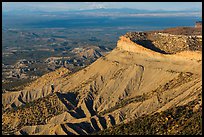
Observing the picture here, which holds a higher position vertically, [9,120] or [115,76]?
[115,76]

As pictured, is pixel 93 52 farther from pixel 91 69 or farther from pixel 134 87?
pixel 134 87

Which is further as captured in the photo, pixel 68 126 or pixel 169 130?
pixel 68 126

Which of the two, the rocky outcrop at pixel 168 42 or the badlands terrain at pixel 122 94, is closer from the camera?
the badlands terrain at pixel 122 94

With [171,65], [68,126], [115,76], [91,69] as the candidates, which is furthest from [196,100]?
[91,69]

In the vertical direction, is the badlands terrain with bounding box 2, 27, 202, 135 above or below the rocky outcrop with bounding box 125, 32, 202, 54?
below

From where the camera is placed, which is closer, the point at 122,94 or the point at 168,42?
the point at 122,94

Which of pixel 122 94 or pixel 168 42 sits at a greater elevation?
pixel 168 42

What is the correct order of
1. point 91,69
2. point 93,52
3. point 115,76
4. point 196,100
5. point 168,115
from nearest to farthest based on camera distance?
point 168,115 → point 196,100 → point 115,76 → point 91,69 → point 93,52

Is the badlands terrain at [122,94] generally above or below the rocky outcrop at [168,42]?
below
